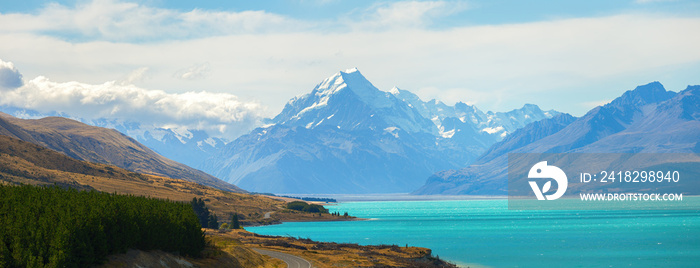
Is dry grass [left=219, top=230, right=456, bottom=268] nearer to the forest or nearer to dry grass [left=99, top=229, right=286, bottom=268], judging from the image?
dry grass [left=99, top=229, right=286, bottom=268]

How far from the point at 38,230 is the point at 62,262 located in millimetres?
3269

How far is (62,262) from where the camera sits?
51.6 metres

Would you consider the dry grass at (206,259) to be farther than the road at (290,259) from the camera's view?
No

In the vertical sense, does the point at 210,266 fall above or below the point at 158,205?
below

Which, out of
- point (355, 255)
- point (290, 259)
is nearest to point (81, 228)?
point (290, 259)

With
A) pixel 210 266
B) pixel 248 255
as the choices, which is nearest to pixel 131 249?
pixel 210 266

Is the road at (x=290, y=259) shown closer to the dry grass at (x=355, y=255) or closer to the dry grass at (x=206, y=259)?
the dry grass at (x=355, y=255)

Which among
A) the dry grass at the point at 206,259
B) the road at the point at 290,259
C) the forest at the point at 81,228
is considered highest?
the forest at the point at 81,228

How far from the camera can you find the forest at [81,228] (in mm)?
51969

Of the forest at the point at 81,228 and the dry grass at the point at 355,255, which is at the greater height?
the forest at the point at 81,228

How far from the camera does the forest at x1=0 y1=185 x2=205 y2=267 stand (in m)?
52.0

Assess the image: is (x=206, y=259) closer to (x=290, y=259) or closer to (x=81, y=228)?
(x=81, y=228)

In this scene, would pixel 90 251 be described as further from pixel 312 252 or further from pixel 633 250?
pixel 633 250

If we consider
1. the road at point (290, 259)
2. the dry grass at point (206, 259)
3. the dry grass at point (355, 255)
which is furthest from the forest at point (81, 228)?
the dry grass at point (355, 255)
